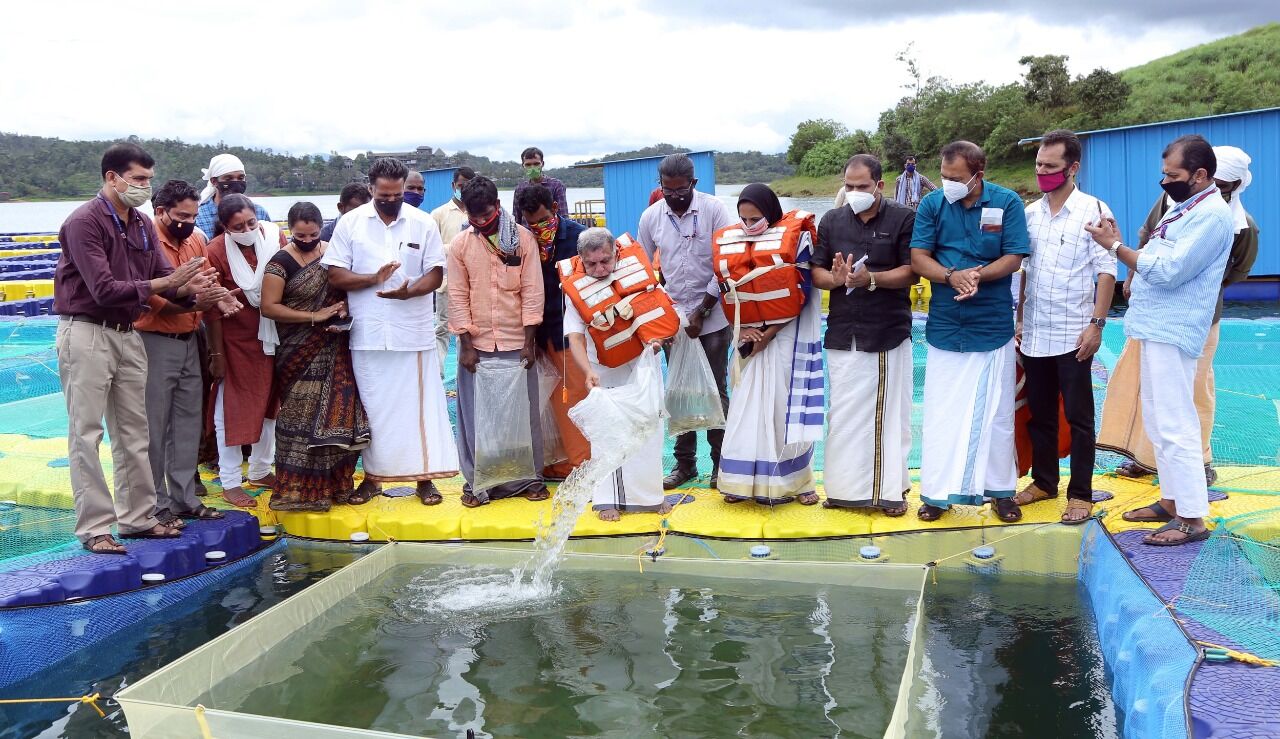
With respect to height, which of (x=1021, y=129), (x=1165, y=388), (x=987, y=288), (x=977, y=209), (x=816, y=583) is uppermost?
(x=1021, y=129)

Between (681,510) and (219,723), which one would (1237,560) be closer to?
(681,510)

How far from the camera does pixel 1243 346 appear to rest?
385 inches

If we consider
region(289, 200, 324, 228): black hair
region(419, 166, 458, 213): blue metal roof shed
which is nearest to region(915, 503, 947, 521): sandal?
region(289, 200, 324, 228): black hair

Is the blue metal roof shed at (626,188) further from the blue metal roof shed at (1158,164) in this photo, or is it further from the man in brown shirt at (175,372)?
the man in brown shirt at (175,372)

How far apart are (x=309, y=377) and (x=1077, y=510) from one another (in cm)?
401

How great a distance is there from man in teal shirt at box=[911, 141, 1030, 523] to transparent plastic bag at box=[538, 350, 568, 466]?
2.10 meters

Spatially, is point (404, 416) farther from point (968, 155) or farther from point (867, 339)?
point (968, 155)

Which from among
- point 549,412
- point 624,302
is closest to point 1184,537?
point 624,302

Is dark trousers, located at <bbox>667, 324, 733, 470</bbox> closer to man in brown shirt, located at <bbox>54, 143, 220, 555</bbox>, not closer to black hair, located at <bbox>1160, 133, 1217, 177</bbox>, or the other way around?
black hair, located at <bbox>1160, 133, 1217, 177</bbox>

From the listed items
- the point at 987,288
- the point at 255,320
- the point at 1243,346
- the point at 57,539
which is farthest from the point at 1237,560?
the point at 1243,346

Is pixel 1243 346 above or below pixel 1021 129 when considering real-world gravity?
below

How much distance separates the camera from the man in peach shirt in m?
5.42

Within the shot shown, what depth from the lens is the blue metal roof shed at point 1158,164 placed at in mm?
13844

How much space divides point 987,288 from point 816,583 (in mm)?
1584
